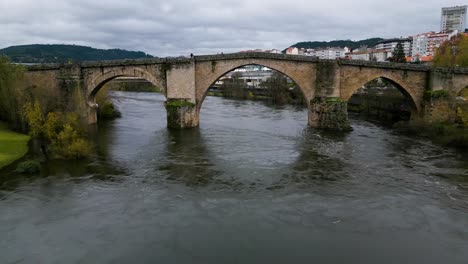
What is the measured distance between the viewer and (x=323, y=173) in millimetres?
17531

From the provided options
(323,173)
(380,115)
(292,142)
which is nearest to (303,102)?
(380,115)

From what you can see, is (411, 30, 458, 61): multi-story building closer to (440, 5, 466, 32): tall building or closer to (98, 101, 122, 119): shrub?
(440, 5, 466, 32): tall building

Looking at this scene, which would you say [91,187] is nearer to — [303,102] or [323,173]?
[323,173]

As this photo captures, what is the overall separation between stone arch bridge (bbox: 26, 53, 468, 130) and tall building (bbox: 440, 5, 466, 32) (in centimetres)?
14414

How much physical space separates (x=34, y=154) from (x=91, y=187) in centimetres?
693

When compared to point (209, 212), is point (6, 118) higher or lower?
higher

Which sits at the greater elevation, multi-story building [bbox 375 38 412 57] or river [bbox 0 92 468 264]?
multi-story building [bbox 375 38 412 57]

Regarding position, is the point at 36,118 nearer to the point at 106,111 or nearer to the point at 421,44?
the point at 106,111

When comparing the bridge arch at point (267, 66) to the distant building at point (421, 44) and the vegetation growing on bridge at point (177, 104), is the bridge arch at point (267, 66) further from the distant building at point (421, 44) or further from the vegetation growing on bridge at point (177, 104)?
the distant building at point (421, 44)

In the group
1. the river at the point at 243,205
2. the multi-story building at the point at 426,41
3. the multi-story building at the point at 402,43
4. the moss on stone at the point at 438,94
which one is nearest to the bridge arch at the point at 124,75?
the river at the point at 243,205

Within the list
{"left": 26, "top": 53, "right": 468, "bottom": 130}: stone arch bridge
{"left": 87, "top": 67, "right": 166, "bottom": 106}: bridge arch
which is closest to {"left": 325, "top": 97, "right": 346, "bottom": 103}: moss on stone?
{"left": 26, "top": 53, "right": 468, "bottom": 130}: stone arch bridge

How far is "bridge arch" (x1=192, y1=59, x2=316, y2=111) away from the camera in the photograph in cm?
2836

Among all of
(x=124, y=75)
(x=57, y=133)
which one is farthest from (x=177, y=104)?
(x=57, y=133)

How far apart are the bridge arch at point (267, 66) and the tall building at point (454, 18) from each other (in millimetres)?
148278
